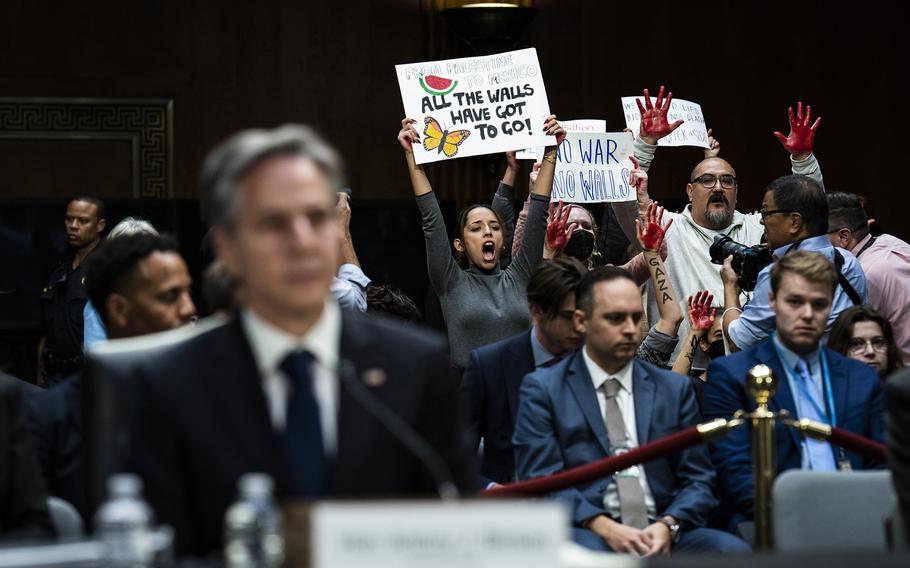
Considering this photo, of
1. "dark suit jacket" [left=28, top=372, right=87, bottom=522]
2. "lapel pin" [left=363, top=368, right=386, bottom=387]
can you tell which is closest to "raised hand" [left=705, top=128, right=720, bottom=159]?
"dark suit jacket" [left=28, top=372, right=87, bottom=522]

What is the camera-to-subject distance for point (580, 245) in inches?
261

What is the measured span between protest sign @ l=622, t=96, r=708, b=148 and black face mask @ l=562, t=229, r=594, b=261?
0.94 meters

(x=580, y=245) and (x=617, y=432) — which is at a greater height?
(x=580, y=245)

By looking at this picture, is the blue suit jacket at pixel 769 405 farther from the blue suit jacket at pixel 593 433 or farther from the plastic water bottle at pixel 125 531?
the plastic water bottle at pixel 125 531

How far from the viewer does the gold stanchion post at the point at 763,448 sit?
12.4 ft

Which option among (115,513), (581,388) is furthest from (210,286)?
(115,513)

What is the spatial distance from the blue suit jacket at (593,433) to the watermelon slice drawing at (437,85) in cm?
232

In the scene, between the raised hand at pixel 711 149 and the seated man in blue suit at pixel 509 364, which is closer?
the seated man in blue suit at pixel 509 364

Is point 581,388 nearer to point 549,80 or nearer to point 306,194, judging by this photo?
point 306,194

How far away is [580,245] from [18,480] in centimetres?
405

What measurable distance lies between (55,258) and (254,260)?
6191mm

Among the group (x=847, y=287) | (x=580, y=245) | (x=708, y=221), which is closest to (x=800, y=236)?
(x=847, y=287)

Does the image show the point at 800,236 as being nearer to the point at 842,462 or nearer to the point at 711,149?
the point at 842,462

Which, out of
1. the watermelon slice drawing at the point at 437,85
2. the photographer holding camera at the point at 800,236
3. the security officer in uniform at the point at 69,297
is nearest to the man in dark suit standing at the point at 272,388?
the photographer holding camera at the point at 800,236
